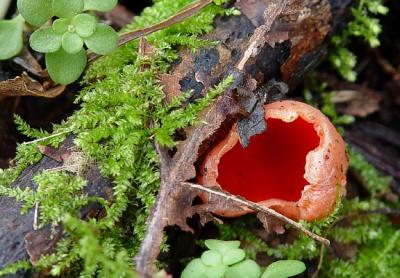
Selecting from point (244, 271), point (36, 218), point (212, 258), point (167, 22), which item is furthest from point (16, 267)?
point (167, 22)

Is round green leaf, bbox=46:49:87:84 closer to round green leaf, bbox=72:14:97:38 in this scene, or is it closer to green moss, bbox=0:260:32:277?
round green leaf, bbox=72:14:97:38

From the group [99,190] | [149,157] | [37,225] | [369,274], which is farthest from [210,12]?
[369,274]

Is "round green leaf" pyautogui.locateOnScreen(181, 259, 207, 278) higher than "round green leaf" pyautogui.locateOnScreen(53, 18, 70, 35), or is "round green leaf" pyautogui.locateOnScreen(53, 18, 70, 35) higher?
"round green leaf" pyautogui.locateOnScreen(53, 18, 70, 35)

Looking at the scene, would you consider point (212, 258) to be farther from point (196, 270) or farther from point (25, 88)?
point (25, 88)

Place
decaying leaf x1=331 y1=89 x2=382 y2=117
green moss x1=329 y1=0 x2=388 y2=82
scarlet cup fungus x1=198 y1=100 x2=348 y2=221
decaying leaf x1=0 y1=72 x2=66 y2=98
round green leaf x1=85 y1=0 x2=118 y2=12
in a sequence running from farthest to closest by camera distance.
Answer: decaying leaf x1=331 y1=89 x2=382 y2=117 → green moss x1=329 y1=0 x2=388 y2=82 → decaying leaf x1=0 y1=72 x2=66 y2=98 → round green leaf x1=85 y1=0 x2=118 y2=12 → scarlet cup fungus x1=198 y1=100 x2=348 y2=221

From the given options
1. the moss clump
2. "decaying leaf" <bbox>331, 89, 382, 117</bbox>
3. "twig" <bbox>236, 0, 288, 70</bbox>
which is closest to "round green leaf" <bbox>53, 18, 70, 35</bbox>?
the moss clump

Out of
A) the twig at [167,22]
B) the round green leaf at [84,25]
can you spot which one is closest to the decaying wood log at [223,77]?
the twig at [167,22]

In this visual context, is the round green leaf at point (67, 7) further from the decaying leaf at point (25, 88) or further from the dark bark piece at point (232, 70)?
the dark bark piece at point (232, 70)
